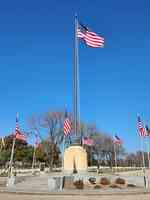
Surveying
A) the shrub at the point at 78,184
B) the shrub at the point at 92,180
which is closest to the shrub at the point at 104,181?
the shrub at the point at 92,180

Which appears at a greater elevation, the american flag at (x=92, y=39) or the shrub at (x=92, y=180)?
the american flag at (x=92, y=39)

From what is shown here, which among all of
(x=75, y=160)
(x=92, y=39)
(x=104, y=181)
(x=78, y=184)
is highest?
(x=92, y=39)

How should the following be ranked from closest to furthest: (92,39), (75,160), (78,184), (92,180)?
(78,184) → (92,180) → (92,39) → (75,160)

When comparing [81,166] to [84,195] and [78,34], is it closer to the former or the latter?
[78,34]

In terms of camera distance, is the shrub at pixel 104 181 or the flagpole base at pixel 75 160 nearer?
the shrub at pixel 104 181

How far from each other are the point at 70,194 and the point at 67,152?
17.0m

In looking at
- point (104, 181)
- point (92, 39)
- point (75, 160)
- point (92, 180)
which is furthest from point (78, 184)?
point (92, 39)

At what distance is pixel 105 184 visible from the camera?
1222 inches

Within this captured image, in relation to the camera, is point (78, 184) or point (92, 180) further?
point (92, 180)

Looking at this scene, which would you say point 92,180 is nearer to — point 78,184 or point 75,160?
point 78,184

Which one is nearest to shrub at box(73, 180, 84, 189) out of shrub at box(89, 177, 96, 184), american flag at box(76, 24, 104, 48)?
shrub at box(89, 177, 96, 184)

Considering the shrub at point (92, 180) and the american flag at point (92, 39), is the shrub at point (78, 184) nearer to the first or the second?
the shrub at point (92, 180)

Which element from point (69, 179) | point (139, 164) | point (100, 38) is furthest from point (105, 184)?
point (139, 164)

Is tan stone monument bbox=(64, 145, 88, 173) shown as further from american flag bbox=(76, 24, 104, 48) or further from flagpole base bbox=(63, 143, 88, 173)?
american flag bbox=(76, 24, 104, 48)
